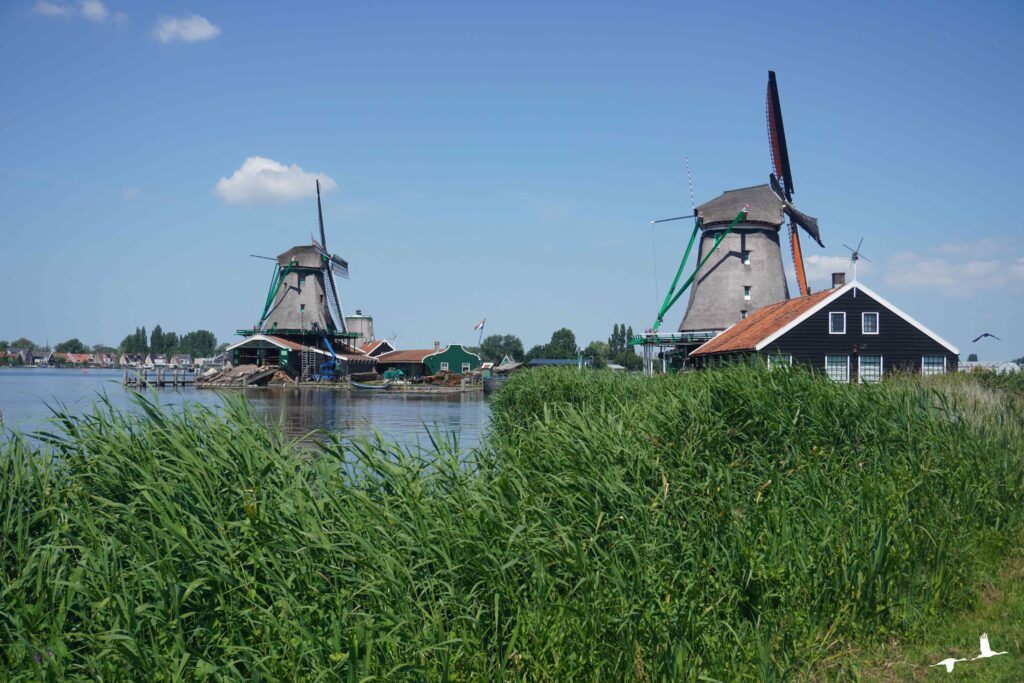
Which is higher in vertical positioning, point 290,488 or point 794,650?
point 290,488

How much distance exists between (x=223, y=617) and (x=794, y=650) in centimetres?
392

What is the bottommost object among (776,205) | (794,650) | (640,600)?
(794,650)

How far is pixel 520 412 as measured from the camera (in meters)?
17.6

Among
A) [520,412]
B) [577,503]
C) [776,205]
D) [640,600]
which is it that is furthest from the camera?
[776,205]

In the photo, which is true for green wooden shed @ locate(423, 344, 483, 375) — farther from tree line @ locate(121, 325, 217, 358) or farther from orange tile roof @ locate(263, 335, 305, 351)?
tree line @ locate(121, 325, 217, 358)

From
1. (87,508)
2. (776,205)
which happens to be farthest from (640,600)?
(776,205)

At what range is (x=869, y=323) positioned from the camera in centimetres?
2728

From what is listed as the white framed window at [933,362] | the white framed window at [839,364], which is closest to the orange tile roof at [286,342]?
the white framed window at [839,364]

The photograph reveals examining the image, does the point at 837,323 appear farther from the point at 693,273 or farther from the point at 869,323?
the point at 693,273

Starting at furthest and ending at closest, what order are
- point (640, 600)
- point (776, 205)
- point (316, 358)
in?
point (316, 358), point (776, 205), point (640, 600)

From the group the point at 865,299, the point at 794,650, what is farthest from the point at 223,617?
the point at 865,299

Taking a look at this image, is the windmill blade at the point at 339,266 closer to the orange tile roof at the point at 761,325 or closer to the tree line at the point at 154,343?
the orange tile roof at the point at 761,325

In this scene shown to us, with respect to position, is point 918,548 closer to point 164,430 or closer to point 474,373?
point 164,430

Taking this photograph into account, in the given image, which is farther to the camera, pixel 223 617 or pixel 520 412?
pixel 520 412
